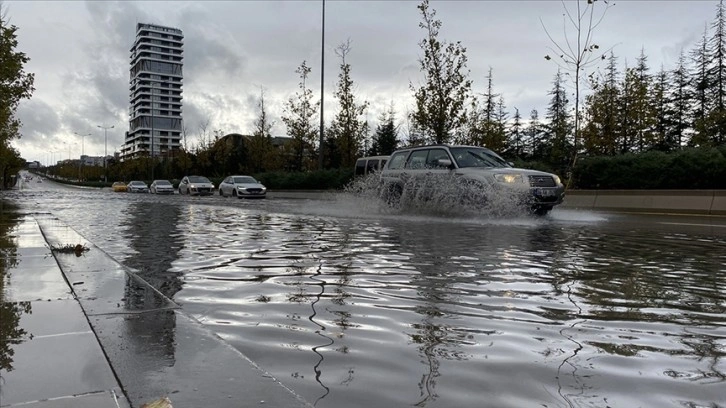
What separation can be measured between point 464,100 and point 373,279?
77.5 ft

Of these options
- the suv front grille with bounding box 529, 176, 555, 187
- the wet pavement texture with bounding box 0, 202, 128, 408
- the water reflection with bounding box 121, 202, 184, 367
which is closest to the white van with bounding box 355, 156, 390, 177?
the suv front grille with bounding box 529, 176, 555, 187

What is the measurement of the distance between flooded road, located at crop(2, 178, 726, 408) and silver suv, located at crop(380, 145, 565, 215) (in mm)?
4515

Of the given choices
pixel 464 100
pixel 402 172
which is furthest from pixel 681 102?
pixel 402 172

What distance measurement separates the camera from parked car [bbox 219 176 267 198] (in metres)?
36.7

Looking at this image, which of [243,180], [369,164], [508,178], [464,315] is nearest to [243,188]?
[243,180]

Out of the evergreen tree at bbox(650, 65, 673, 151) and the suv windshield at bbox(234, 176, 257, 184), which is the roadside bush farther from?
the evergreen tree at bbox(650, 65, 673, 151)

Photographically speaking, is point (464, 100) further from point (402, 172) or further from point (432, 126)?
point (402, 172)

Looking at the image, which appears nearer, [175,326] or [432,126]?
[175,326]

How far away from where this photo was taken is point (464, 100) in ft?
92.4

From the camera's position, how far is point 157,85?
Answer: 176000 millimetres

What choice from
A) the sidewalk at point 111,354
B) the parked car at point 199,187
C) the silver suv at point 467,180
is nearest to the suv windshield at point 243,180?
the parked car at point 199,187

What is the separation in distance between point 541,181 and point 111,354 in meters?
12.4

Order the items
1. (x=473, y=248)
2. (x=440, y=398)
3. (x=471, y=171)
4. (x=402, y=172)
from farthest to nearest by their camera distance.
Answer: (x=402, y=172) < (x=471, y=171) < (x=473, y=248) < (x=440, y=398)

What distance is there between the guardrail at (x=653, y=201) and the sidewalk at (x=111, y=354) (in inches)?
656
